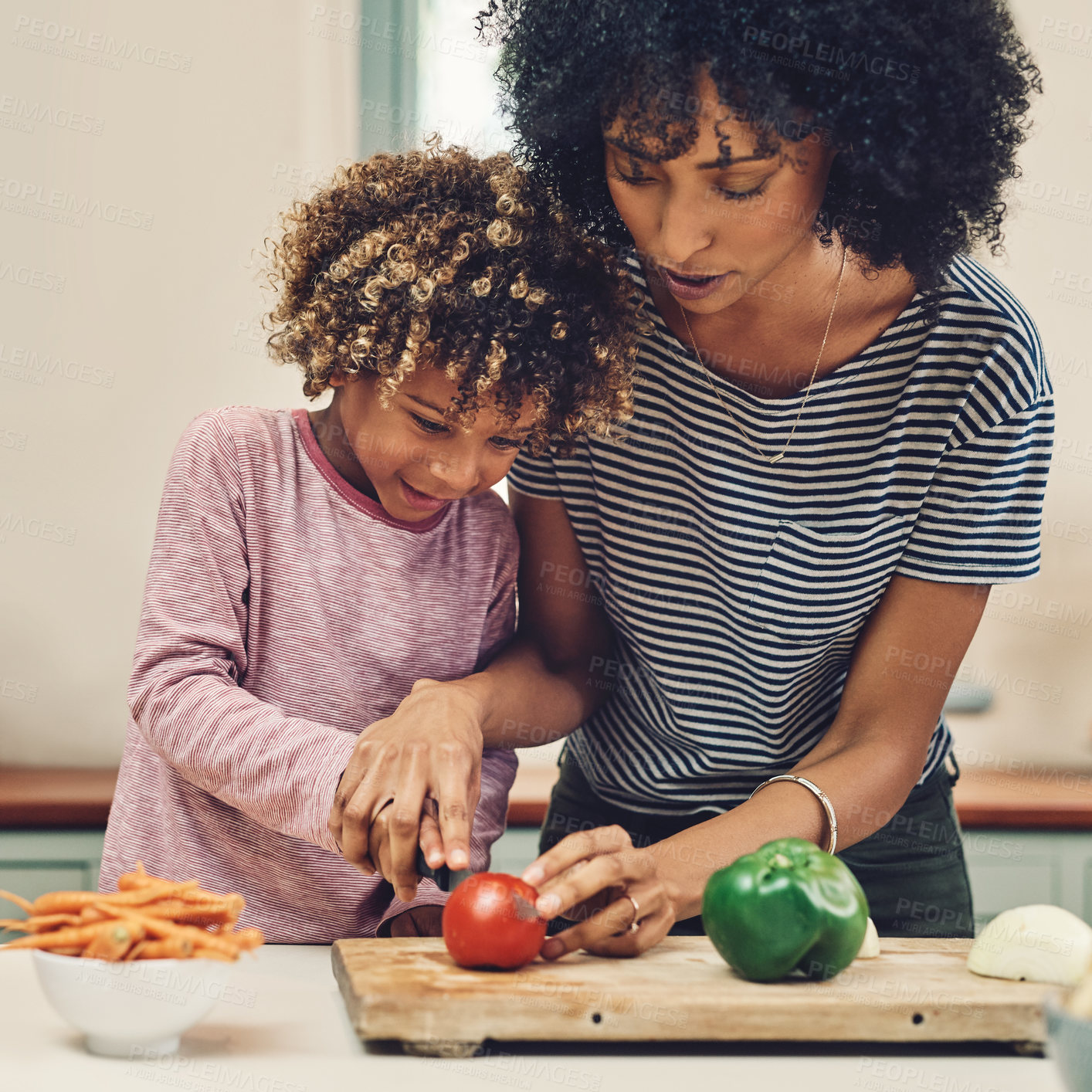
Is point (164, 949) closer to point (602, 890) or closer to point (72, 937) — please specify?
point (72, 937)

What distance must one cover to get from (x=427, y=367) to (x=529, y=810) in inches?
43.3

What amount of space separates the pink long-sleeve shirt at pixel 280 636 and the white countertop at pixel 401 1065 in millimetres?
233

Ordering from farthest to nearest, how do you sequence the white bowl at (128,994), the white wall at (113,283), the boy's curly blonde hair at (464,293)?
1. the white wall at (113,283)
2. the boy's curly blonde hair at (464,293)
3. the white bowl at (128,994)

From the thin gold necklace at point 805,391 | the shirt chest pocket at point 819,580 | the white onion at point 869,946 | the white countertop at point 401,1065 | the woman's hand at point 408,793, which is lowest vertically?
the white onion at point 869,946

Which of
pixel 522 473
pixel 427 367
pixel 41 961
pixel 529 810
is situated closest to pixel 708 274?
pixel 427 367

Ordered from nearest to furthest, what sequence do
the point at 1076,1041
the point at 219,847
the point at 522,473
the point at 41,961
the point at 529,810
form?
the point at 1076,1041, the point at 41,961, the point at 219,847, the point at 522,473, the point at 529,810

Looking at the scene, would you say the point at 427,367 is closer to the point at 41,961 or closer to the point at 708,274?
the point at 708,274

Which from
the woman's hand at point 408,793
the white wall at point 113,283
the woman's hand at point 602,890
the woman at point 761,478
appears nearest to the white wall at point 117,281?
the white wall at point 113,283

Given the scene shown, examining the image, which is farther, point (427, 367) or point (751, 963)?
point (427, 367)

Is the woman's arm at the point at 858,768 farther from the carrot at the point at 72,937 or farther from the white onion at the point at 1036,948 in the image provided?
the carrot at the point at 72,937

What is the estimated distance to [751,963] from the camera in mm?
900

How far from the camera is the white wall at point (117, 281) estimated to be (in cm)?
200

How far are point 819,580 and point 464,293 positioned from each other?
46 centimetres

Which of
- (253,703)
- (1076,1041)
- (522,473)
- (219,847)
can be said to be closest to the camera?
(1076,1041)
